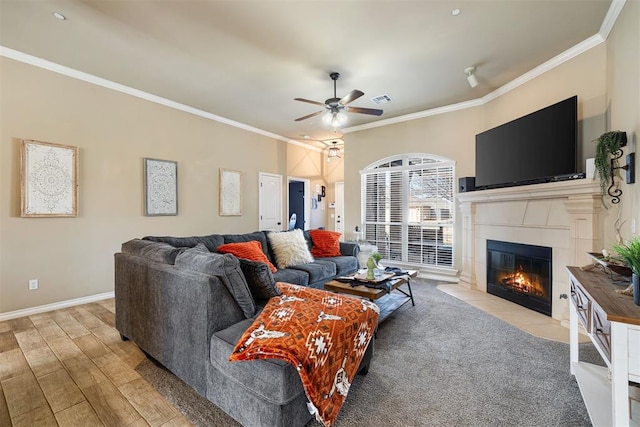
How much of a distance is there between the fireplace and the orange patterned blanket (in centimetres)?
264

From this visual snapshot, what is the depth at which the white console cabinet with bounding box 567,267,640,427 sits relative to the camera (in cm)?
110

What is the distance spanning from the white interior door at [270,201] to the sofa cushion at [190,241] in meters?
2.64

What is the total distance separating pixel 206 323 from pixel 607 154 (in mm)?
3551

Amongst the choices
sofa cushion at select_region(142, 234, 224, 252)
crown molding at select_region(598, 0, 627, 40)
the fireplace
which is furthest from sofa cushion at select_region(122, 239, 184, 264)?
crown molding at select_region(598, 0, 627, 40)

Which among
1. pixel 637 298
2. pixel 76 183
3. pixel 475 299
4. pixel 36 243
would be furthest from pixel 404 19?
pixel 36 243

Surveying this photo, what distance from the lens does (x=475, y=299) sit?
3729 millimetres

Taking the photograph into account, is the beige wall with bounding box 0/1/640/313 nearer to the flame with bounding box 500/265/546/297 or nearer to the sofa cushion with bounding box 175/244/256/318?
the flame with bounding box 500/265/546/297

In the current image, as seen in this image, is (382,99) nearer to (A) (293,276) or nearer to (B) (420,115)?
(B) (420,115)

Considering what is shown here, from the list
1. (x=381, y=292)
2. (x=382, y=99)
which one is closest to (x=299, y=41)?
(x=382, y=99)

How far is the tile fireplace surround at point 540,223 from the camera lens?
2787mm

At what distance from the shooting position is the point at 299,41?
2871 millimetres

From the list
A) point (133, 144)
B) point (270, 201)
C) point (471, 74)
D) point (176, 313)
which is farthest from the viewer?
point (270, 201)

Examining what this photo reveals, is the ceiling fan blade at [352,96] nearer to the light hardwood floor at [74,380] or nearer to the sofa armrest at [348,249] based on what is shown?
the sofa armrest at [348,249]

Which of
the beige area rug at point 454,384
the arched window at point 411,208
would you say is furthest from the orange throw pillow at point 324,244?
the beige area rug at point 454,384
